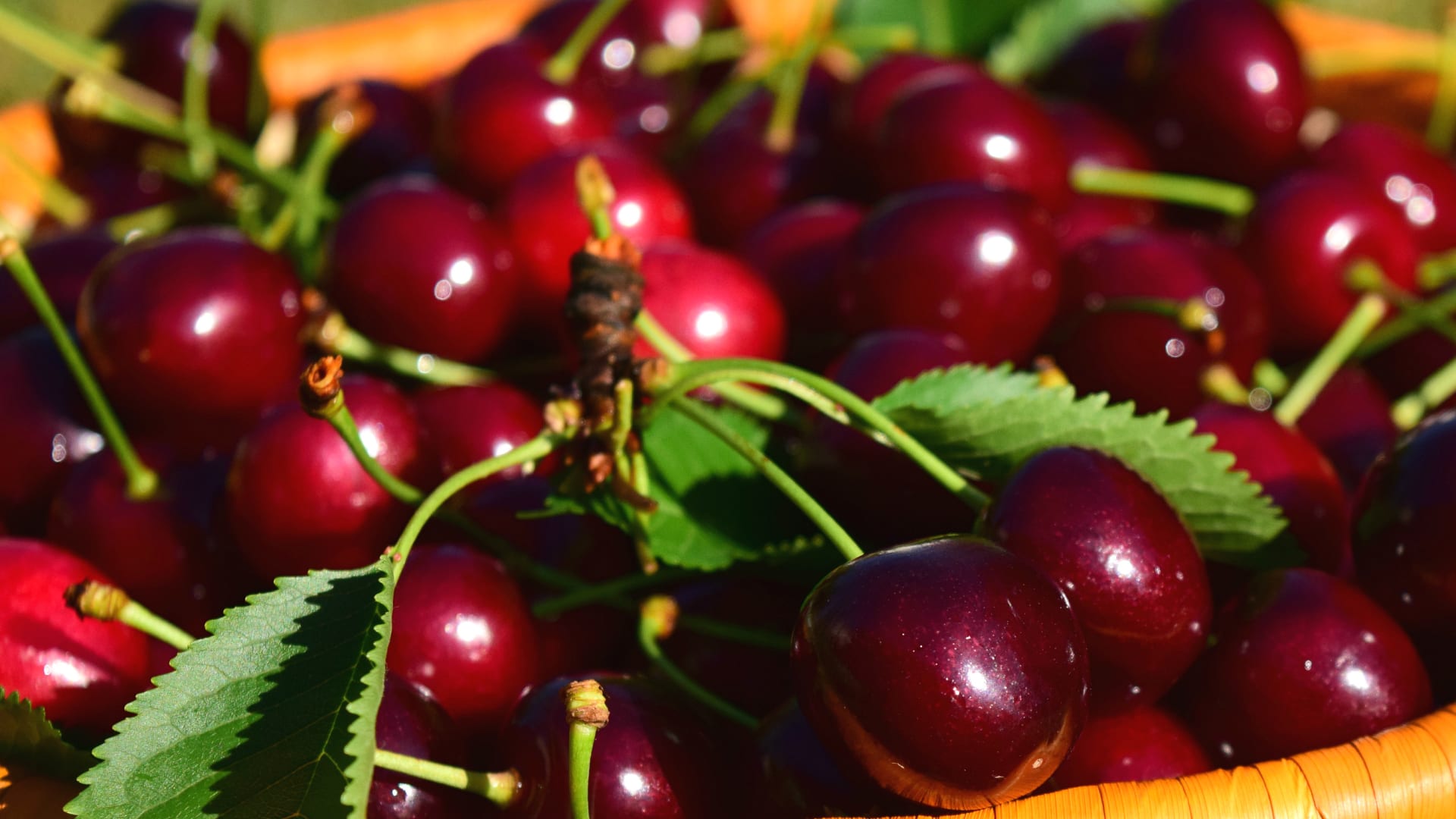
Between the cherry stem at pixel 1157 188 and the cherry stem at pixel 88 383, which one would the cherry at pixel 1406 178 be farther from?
the cherry stem at pixel 88 383

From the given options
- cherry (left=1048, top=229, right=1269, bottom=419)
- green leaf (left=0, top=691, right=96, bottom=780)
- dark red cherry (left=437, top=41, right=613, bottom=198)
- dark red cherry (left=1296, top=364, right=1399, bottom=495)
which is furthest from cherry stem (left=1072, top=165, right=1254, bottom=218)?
green leaf (left=0, top=691, right=96, bottom=780)

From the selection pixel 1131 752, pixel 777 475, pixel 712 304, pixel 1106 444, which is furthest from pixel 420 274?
pixel 1131 752

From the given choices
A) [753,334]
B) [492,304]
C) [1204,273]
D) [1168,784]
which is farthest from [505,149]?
[1168,784]

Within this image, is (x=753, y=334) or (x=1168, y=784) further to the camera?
(x=753, y=334)

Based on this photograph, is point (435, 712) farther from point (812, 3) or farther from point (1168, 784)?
point (812, 3)

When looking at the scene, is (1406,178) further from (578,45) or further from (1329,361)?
(578,45)

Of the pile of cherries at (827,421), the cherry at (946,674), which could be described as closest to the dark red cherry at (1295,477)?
the pile of cherries at (827,421)

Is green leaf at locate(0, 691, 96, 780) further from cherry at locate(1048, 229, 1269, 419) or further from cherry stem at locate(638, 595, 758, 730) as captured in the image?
cherry at locate(1048, 229, 1269, 419)
